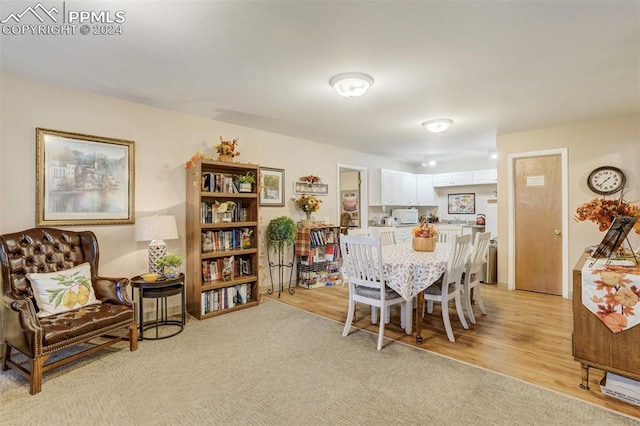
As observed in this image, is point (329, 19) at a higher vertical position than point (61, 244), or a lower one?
higher

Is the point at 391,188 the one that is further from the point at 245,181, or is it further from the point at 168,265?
the point at 168,265

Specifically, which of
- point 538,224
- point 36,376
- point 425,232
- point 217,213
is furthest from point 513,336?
point 36,376

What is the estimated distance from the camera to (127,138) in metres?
3.35

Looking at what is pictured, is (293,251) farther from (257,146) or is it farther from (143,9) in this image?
(143,9)

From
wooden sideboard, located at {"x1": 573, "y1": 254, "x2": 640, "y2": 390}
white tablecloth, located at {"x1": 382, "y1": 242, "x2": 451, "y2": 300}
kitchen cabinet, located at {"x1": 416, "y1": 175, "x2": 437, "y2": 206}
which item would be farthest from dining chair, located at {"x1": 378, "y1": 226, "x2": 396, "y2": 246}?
kitchen cabinet, located at {"x1": 416, "y1": 175, "x2": 437, "y2": 206}

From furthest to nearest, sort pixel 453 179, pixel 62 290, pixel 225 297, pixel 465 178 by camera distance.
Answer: pixel 453 179
pixel 465 178
pixel 225 297
pixel 62 290

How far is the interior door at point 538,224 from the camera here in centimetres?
441

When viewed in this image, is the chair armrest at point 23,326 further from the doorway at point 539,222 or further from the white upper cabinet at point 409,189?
the white upper cabinet at point 409,189

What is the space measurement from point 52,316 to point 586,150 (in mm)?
6163

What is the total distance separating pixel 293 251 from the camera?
505cm

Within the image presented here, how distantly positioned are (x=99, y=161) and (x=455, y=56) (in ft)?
11.3

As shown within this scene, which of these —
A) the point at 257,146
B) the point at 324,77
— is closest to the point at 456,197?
the point at 257,146

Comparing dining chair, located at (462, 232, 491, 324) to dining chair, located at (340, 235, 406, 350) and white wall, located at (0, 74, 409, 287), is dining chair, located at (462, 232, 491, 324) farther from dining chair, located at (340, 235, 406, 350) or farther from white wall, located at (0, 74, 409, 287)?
white wall, located at (0, 74, 409, 287)

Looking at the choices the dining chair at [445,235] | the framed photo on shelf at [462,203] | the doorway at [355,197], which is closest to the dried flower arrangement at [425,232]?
the dining chair at [445,235]
